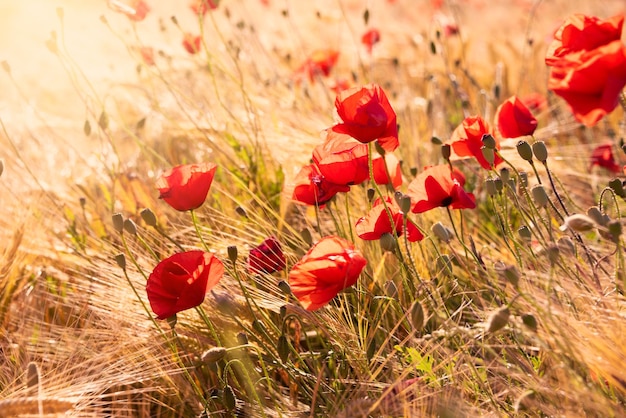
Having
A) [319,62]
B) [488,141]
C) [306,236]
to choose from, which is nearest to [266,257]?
[306,236]

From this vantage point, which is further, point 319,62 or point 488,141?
point 319,62

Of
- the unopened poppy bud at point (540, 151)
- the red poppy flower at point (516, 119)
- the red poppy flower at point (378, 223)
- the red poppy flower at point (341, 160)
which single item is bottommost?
the red poppy flower at point (378, 223)

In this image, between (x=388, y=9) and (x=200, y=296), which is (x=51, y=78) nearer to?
(x=200, y=296)

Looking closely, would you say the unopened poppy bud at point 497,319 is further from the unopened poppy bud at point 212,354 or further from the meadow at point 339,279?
the unopened poppy bud at point 212,354

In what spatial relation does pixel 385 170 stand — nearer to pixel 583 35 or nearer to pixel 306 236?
pixel 306 236

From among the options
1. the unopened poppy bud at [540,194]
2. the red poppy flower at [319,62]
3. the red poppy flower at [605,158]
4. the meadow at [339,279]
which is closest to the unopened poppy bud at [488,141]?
the meadow at [339,279]

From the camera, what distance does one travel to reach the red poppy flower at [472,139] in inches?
53.6

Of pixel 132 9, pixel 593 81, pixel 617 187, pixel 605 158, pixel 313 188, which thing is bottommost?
pixel 605 158

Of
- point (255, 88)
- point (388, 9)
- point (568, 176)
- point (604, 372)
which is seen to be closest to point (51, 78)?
point (255, 88)

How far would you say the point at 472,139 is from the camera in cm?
139

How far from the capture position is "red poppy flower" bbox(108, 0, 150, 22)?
1807 millimetres

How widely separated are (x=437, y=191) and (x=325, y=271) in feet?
0.93

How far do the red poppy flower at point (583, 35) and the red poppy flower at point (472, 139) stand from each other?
0.23 m

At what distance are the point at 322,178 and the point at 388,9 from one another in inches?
290
